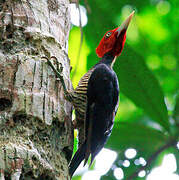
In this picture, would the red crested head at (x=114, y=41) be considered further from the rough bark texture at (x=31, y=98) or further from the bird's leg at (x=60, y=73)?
the bird's leg at (x=60, y=73)

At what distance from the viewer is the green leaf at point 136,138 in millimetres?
3479

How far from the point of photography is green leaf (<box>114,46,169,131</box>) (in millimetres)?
3205

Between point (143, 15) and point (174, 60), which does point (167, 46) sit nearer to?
point (174, 60)

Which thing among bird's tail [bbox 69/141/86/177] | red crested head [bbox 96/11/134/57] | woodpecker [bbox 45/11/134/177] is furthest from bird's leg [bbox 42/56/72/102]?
red crested head [bbox 96/11/134/57]

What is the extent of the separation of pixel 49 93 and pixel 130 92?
121 cm

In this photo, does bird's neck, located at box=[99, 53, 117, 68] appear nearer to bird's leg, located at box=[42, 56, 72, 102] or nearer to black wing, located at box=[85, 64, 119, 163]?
black wing, located at box=[85, 64, 119, 163]

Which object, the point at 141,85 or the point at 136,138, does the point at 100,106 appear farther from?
the point at 136,138

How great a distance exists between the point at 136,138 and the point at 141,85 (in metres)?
0.61

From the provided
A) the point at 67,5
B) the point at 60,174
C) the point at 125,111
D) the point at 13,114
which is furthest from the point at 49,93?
the point at 125,111

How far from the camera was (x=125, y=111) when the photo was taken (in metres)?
5.44

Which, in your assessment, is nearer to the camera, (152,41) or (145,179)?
(145,179)

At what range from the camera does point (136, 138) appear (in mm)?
3551

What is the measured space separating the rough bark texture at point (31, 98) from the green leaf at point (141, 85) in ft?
2.37

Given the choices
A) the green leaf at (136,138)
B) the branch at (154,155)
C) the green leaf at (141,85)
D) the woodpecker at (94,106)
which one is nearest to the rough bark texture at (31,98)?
the woodpecker at (94,106)
